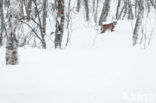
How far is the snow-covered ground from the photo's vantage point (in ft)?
11.6

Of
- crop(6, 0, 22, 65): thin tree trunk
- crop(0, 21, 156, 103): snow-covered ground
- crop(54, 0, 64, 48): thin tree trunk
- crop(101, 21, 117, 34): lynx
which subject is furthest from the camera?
crop(101, 21, 117, 34): lynx

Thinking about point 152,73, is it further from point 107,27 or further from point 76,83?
point 107,27

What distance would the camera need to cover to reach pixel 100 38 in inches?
446

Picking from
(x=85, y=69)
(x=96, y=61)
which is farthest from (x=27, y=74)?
(x=96, y=61)

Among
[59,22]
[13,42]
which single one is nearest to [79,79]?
[13,42]

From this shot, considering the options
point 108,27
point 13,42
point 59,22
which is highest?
point 59,22

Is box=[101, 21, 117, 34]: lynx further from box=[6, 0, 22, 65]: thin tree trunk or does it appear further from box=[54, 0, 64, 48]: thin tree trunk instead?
box=[6, 0, 22, 65]: thin tree trunk

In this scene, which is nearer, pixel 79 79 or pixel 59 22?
pixel 79 79

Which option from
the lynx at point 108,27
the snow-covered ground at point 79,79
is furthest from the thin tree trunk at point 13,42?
the lynx at point 108,27

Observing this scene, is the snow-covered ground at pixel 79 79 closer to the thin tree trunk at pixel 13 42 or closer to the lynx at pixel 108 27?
the thin tree trunk at pixel 13 42

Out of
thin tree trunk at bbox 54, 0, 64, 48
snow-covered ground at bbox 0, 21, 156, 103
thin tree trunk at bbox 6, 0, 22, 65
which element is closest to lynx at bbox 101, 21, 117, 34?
thin tree trunk at bbox 54, 0, 64, 48

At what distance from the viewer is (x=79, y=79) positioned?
4188 mm

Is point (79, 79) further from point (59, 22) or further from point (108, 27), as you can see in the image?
point (108, 27)

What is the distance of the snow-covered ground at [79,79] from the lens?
11.6ft
